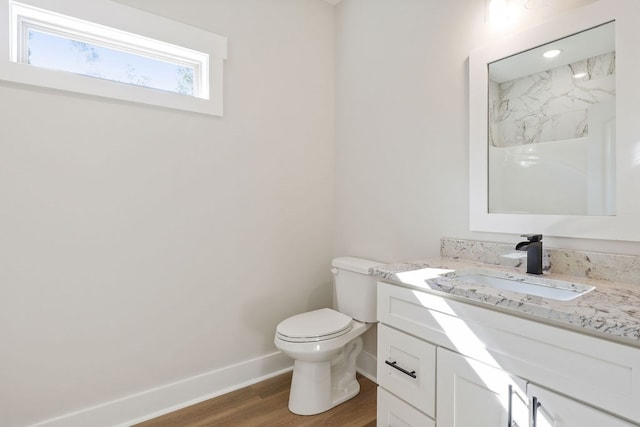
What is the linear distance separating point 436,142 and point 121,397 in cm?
218

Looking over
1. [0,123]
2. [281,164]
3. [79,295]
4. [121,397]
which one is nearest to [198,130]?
[281,164]

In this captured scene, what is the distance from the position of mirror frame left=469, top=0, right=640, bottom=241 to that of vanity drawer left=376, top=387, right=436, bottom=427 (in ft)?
2.87

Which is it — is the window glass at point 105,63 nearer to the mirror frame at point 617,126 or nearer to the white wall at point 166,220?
the white wall at point 166,220

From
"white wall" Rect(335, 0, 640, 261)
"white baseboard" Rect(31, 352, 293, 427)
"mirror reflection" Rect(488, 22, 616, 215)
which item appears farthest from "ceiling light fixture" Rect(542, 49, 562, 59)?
"white baseboard" Rect(31, 352, 293, 427)

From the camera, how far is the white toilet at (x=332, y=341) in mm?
1731

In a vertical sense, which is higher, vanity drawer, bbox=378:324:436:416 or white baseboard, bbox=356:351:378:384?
vanity drawer, bbox=378:324:436:416

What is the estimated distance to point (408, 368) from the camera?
4.20 ft

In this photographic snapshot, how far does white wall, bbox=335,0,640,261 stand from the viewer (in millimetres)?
1659

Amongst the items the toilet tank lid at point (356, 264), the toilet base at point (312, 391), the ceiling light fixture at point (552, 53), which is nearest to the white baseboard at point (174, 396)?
the toilet base at point (312, 391)

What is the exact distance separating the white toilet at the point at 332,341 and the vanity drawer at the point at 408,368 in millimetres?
432

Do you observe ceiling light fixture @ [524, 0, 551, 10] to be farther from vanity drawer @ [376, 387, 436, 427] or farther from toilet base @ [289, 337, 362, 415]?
toilet base @ [289, 337, 362, 415]

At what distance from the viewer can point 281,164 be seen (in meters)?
2.27

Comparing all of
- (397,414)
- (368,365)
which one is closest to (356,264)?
(368,365)

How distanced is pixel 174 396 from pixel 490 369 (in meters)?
1.70
